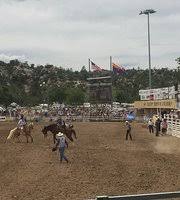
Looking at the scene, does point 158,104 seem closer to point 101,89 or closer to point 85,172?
point 85,172

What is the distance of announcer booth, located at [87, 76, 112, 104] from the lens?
10594 centimetres

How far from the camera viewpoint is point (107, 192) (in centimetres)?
1530

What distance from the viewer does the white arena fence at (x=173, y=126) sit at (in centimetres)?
3935

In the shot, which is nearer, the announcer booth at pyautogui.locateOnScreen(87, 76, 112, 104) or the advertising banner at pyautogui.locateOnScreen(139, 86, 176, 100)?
the advertising banner at pyautogui.locateOnScreen(139, 86, 176, 100)

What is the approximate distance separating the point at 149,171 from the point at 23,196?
20.3 feet

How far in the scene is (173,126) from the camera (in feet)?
135

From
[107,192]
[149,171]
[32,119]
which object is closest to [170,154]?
[149,171]

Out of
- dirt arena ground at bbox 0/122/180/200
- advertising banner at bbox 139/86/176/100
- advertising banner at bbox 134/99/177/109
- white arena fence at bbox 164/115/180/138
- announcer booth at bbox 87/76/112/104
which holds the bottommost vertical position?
dirt arena ground at bbox 0/122/180/200

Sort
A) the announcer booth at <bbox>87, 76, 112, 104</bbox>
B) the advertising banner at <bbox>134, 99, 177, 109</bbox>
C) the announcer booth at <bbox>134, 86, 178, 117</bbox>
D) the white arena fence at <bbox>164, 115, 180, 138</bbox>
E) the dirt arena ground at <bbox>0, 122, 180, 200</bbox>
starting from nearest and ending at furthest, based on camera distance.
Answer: the dirt arena ground at <bbox>0, 122, 180, 200</bbox>
the white arena fence at <bbox>164, 115, 180, 138</bbox>
the advertising banner at <bbox>134, 99, 177, 109</bbox>
the announcer booth at <bbox>134, 86, 178, 117</bbox>
the announcer booth at <bbox>87, 76, 112, 104</bbox>

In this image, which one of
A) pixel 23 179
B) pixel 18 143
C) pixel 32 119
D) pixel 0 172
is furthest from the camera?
pixel 32 119

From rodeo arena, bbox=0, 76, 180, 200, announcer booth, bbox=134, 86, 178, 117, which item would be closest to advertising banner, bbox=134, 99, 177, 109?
announcer booth, bbox=134, 86, 178, 117

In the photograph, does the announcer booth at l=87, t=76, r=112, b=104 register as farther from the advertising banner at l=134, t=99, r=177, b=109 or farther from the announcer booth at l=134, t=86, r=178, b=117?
the advertising banner at l=134, t=99, r=177, b=109

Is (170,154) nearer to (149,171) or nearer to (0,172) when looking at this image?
(149,171)

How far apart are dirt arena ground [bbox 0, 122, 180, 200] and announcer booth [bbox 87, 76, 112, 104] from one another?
77032mm
